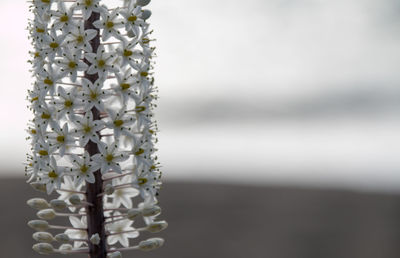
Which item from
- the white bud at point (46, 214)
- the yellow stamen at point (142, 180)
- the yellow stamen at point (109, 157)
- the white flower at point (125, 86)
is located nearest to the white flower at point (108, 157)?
the yellow stamen at point (109, 157)

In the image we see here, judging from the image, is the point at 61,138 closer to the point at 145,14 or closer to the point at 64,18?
the point at 64,18

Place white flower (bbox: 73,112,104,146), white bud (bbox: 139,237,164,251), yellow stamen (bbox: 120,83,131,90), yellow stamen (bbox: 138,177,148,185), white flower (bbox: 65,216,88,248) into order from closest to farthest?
white flower (bbox: 73,112,104,146)
yellow stamen (bbox: 120,83,131,90)
yellow stamen (bbox: 138,177,148,185)
white bud (bbox: 139,237,164,251)
white flower (bbox: 65,216,88,248)

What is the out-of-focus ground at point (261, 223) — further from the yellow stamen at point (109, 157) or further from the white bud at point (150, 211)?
the yellow stamen at point (109, 157)

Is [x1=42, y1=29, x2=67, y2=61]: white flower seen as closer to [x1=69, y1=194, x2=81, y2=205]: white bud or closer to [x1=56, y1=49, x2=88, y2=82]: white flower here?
[x1=56, y1=49, x2=88, y2=82]: white flower

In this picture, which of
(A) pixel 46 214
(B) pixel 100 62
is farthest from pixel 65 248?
(B) pixel 100 62

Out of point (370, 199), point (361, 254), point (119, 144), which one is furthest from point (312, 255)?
point (119, 144)

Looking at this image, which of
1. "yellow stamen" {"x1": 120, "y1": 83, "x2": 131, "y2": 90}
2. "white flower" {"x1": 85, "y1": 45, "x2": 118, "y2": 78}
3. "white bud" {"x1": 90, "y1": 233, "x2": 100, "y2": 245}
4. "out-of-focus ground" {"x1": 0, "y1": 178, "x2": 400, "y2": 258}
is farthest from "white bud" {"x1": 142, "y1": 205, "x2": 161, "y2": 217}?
"out-of-focus ground" {"x1": 0, "y1": 178, "x2": 400, "y2": 258}

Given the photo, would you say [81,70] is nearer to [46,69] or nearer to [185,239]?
[46,69]
